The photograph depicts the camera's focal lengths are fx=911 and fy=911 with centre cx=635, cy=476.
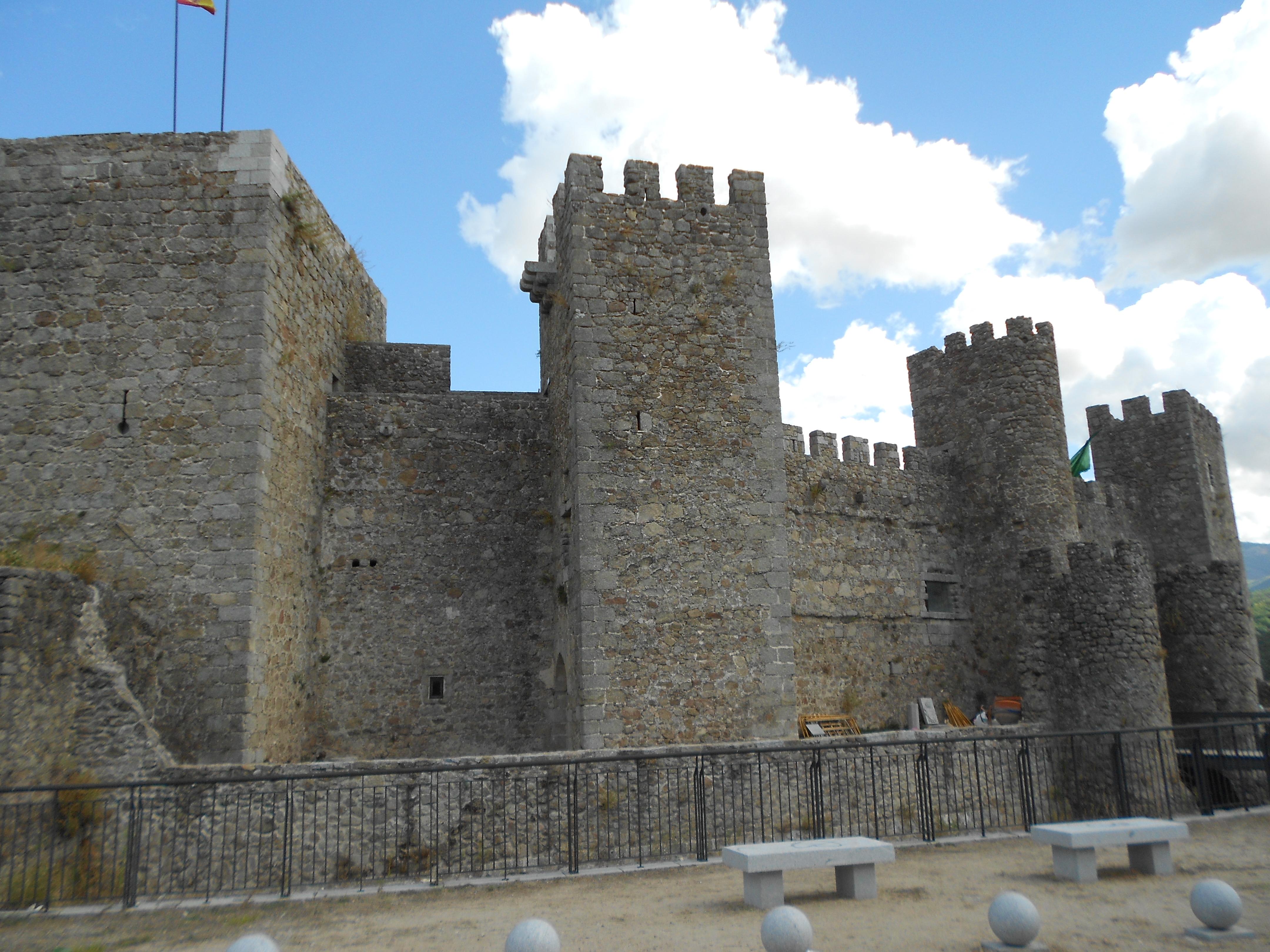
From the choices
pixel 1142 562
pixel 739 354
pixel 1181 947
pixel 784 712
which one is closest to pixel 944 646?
pixel 1142 562

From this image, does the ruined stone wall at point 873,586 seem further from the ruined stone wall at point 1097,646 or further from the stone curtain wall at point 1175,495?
the stone curtain wall at point 1175,495

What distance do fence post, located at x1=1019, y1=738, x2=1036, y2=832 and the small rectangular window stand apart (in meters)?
7.08

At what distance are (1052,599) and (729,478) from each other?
6842 millimetres

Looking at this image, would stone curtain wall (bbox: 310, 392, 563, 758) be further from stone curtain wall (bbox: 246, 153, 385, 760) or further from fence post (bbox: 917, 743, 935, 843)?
fence post (bbox: 917, 743, 935, 843)

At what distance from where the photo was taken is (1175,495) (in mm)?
21703

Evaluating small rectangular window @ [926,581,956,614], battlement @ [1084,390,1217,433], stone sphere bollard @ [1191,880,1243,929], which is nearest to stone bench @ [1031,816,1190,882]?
stone sphere bollard @ [1191,880,1243,929]

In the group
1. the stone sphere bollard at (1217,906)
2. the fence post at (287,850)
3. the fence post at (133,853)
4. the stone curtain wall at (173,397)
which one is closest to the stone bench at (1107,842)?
the stone sphere bollard at (1217,906)

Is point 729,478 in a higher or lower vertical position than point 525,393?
lower

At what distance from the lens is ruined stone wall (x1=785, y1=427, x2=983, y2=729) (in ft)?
50.0

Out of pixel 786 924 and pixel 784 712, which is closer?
pixel 786 924

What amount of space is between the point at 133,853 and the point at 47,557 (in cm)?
417

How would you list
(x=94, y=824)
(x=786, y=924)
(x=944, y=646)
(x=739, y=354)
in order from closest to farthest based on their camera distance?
(x=786, y=924)
(x=94, y=824)
(x=739, y=354)
(x=944, y=646)

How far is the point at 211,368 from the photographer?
36.2ft

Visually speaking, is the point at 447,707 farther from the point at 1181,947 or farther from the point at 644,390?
the point at 1181,947
